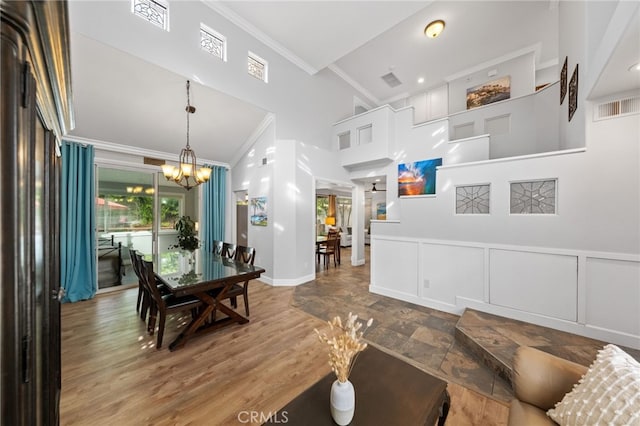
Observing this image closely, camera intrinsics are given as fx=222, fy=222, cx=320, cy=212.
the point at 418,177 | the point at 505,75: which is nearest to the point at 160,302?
the point at 418,177

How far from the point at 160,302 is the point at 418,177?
4893mm

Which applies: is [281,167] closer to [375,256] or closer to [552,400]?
[375,256]

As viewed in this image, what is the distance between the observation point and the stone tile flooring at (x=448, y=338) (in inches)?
81.0

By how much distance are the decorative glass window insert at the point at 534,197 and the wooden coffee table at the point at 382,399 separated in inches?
104

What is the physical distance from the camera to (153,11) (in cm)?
306

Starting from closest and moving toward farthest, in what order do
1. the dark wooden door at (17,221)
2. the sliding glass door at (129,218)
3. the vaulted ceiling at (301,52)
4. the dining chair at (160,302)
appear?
the dark wooden door at (17,221) < the dining chair at (160,302) < the vaulted ceiling at (301,52) < the sliding glass door at (129,218)

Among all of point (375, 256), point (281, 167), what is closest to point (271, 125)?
point (281, 167)

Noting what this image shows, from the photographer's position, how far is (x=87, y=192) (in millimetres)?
3828

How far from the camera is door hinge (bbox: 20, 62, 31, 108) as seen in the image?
671 mm

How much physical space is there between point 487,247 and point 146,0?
5690 mm

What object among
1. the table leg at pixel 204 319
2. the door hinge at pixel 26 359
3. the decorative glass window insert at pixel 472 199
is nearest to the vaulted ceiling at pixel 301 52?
the decorative glass window insert at pixel 472 199

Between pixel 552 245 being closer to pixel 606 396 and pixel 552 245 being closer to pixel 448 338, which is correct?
pixel 448 338

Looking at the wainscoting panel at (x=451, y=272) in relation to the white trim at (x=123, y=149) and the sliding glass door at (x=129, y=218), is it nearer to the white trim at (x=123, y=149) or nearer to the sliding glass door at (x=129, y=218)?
the sliding glass door at (x=129, y=218)

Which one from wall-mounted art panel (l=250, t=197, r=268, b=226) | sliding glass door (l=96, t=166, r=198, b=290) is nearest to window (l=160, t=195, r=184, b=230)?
sliding glass door (l=96, t=166, r=198, b=290)
